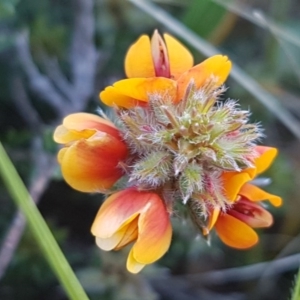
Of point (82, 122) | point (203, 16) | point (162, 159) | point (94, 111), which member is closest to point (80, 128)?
point (82, 122)

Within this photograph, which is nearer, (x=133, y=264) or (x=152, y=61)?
(x=133, y=264)

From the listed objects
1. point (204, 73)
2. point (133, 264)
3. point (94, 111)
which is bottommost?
point (94, 111)

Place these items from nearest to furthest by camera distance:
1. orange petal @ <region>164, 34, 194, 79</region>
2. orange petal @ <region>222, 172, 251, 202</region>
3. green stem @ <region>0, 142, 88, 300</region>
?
1. green stem @ <region>0, 142, 88, 300</region>
2. orange petal @ <region>222, 172, 251, 202</region>
3. orange petal @ <region>164, 34, 194, 79</region>

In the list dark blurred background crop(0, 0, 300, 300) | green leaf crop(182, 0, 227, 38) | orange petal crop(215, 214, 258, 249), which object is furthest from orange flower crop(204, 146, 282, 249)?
green leaf crop(182, 0, 227, 38)

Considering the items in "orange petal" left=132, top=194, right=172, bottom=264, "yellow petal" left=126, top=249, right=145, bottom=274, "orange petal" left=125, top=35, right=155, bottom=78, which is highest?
"orange petal" left=125, top=35, right=155, bottom=78

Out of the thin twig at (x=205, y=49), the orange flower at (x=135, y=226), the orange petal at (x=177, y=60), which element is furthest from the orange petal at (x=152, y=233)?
the thin twig at (x=205, y=49)

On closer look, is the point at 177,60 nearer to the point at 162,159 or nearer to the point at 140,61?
the point at 140,61

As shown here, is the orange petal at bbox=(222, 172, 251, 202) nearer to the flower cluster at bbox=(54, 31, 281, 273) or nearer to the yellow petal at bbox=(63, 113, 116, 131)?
the flower cluster at bbox=(54, 31, 281, 273)

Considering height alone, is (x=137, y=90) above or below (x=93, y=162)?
above

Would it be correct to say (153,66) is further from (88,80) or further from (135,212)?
(88,80)
